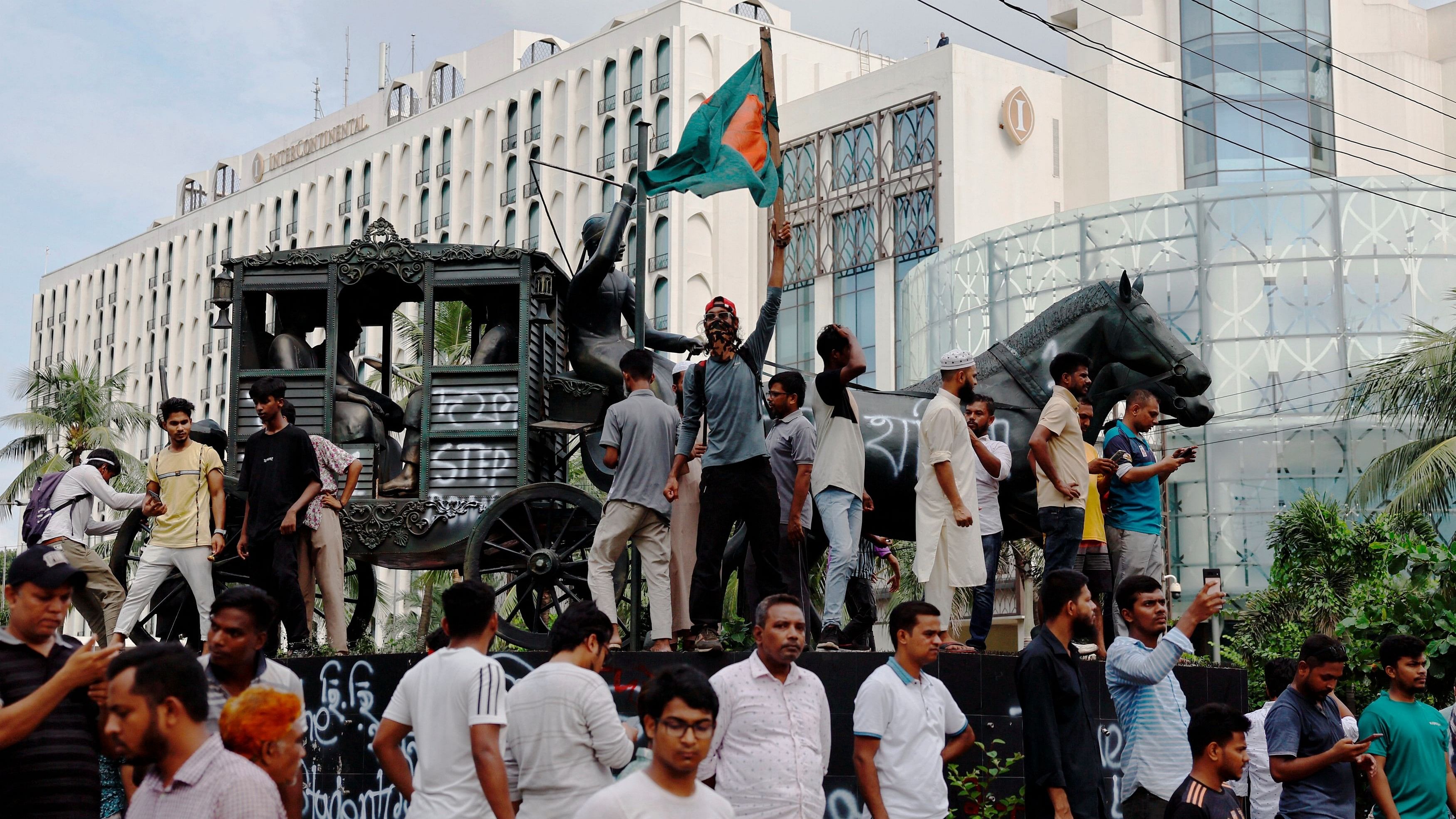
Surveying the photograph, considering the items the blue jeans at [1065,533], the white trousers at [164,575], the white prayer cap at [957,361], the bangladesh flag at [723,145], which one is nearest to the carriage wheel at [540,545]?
the white trousers at [164,575]

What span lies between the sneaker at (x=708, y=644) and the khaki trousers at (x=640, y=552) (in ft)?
1.17

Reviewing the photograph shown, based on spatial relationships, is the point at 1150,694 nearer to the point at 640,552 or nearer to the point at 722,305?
the point at 722,305

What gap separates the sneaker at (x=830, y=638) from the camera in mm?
9641

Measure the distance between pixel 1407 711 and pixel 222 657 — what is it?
550 centimetres

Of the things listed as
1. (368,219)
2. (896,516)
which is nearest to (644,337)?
(896,516)

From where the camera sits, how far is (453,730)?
6215 millimetres

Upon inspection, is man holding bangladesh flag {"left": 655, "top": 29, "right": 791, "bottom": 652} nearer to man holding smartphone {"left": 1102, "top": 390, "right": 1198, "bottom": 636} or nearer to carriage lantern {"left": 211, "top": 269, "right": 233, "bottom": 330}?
man holding smartphone {"left": 1102, "top": 390, "right": 1198, "bottom": 636}

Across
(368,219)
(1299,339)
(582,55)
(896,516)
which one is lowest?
(896,516)

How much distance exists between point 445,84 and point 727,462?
2234 inches

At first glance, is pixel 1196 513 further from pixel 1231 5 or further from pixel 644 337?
pixel 644 337

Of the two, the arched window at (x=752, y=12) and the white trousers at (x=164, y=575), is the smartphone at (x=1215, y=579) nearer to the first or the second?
the white trousers at (x=164, y=575)

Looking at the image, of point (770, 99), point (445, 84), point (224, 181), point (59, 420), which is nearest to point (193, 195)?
point (224, 181)

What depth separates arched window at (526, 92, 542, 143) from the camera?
56.6 meters

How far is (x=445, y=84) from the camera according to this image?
63812 mm
